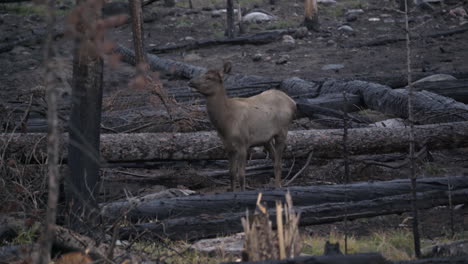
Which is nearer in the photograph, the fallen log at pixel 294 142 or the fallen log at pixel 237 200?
A: the fallen log at pixel 237 200

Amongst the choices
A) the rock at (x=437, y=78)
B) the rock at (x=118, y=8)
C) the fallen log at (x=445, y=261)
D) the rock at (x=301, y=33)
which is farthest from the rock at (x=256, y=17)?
the fallen log at (x=445, y=261)

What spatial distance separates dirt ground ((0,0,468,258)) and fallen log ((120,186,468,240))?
4.42 metres

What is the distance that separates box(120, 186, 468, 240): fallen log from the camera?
8289 mm

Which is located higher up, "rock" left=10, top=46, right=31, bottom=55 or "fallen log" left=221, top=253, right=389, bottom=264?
"fallen log" left=221, top=253, right=389, bottom=264

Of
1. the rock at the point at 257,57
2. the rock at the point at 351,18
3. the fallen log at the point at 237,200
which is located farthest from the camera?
the rock at the point at 351,18

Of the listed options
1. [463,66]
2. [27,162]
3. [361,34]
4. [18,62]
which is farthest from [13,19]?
[27,162]

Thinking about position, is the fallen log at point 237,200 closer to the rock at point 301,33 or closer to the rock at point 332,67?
the rock at point 332,67

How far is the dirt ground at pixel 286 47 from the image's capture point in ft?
63.2

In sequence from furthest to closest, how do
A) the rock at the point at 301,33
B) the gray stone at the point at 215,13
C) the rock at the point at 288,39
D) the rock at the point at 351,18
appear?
the gray stone at the point at 215,13
the rock at the point at 351,18
the rock at the point at 301,33
the rock at the point at 288,39

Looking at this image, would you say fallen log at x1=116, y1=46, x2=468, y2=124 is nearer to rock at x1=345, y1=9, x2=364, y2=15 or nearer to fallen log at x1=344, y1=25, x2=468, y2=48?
fallen log at x1=344, y1=25, x2=468, y2=48

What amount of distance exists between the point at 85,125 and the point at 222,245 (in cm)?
171

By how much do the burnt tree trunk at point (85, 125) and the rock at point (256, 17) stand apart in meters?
19.3

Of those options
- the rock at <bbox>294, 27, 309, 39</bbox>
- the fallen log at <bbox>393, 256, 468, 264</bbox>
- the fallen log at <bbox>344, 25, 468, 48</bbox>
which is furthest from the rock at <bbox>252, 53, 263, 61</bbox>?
the fallen log at <bbox>393, 256, 468, 264</bbox>

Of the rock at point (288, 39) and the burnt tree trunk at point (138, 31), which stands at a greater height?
the burnt tree trunk at point (138, 31)
